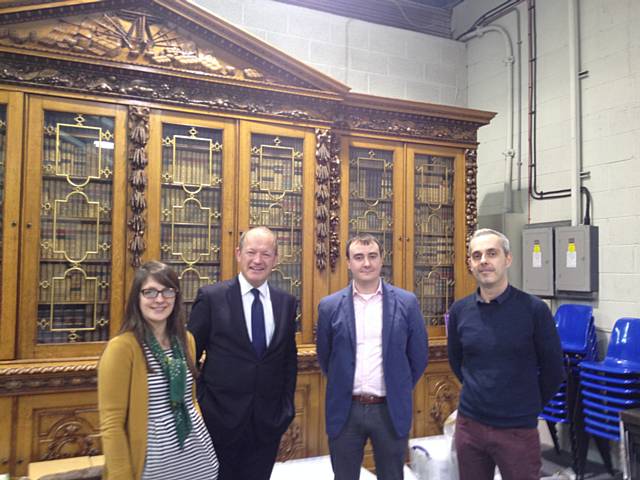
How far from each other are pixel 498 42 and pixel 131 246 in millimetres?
3561

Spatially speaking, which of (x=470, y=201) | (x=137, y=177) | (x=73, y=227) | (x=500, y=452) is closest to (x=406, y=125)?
(x=470, y=201)

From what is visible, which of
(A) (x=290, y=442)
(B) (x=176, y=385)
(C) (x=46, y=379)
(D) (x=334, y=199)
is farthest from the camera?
(D) (x=334, y=199)

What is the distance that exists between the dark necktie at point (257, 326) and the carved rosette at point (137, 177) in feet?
3.74

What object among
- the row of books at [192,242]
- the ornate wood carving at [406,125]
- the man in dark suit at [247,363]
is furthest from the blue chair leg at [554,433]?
the row of books at [192,242]

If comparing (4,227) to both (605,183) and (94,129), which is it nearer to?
(94,129)

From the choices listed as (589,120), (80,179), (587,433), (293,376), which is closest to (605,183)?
(589,120)

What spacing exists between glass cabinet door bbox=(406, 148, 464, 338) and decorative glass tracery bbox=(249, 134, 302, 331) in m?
0.85

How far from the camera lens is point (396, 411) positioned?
2.20 meters

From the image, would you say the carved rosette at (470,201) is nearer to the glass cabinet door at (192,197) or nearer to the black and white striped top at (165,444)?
the glass cabinet door at (192,197)

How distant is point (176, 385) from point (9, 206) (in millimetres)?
1742

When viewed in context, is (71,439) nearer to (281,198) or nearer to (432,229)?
(281,198)

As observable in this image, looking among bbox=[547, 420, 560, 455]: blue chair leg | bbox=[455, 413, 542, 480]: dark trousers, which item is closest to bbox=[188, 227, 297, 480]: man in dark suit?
bbox=[455, 413, 542, 480]: dark trousers

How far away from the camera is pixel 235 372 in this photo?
2.04 meters

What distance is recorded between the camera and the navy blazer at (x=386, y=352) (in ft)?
7.26
